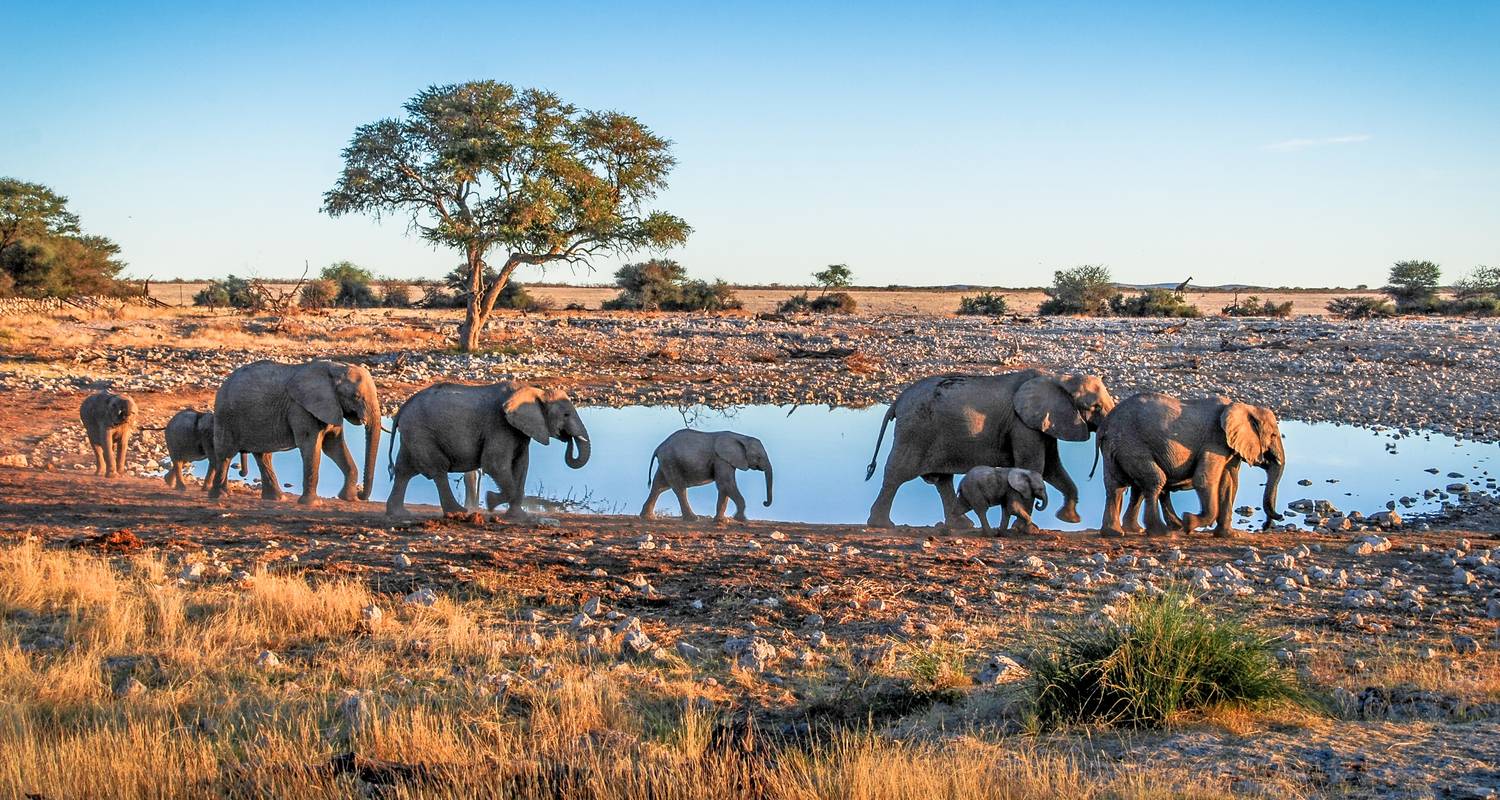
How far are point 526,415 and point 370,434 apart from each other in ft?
10.2

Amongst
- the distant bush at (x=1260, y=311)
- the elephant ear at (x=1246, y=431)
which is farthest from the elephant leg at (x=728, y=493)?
the distant bush at (x=1260, y=311)

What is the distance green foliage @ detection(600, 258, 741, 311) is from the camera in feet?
196

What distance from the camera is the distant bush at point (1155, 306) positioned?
173 feet

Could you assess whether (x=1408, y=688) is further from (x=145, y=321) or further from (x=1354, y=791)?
(x=145, y=321)

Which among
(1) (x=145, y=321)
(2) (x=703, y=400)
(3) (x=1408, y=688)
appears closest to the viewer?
(3) (x=1408, y=688)

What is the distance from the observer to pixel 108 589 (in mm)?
8609

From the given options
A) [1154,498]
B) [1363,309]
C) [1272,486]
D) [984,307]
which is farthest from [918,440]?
[984,307]

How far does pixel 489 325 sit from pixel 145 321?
10.5 meters

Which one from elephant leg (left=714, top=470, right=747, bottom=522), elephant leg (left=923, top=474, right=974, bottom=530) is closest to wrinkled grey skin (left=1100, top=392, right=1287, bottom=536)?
elephant leg (left=923, top=474, right=974, bottom=530)

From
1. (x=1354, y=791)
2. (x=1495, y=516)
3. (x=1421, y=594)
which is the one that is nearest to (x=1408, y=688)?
(x=1354, y=791)

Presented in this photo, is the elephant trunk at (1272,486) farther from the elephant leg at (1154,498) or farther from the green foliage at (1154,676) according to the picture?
the green foliage at (1154,676)

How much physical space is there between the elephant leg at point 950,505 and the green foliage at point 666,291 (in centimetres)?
4470

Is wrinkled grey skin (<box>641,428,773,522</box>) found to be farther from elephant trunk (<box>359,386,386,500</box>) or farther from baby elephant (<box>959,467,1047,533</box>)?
elephant trunk (<box>359,386,386,500</box>)

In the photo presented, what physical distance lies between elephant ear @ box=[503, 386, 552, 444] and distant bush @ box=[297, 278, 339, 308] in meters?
45.5
